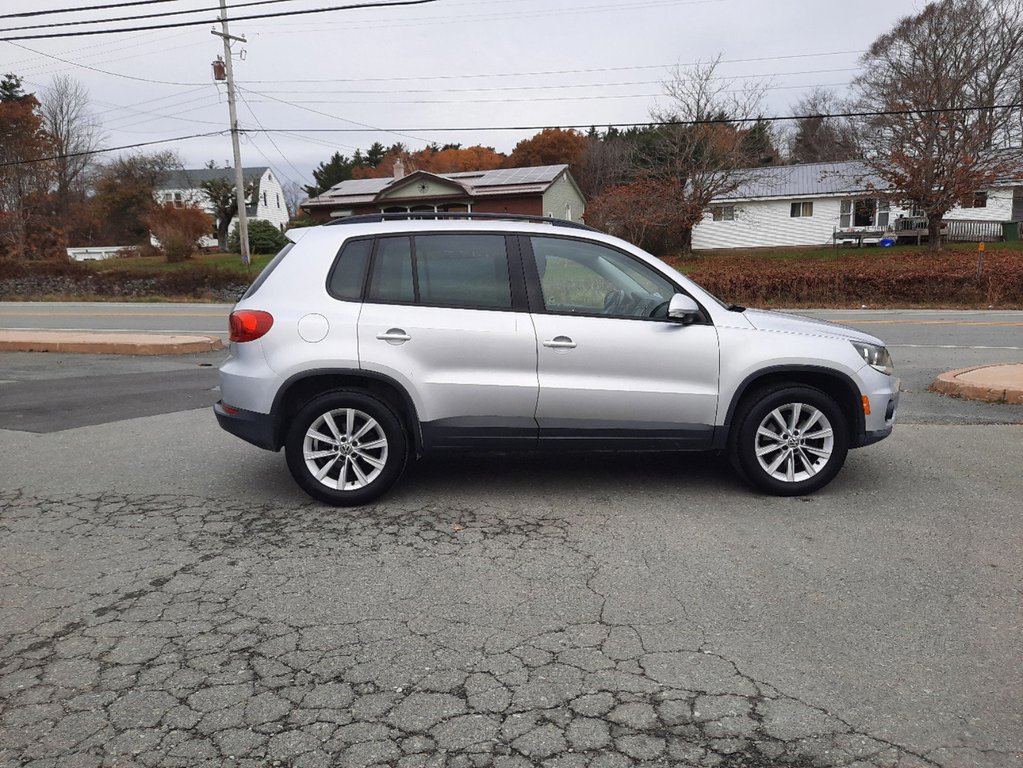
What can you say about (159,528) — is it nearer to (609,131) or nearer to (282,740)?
(282,740)

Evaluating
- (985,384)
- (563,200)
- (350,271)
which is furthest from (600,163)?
(350,271)

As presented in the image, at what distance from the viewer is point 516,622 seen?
12.5 feet

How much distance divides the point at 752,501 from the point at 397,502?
2.43 metres

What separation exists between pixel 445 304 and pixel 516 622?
7.77 ft

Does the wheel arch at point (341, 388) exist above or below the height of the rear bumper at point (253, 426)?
above

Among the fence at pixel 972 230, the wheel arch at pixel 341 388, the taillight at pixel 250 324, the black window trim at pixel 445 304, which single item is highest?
the fence at pixel 972 230

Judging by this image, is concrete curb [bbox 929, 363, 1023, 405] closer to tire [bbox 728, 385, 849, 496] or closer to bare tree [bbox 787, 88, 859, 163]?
tire [bbox 728, 385, 849, 496]

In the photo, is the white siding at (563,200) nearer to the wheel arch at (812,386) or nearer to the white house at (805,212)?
the white house at (805,212)

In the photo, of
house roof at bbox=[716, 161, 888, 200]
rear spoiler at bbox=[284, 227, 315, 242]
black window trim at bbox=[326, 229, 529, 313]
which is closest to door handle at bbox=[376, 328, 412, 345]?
black window trim at bbox=[326, 229, 529, 313]

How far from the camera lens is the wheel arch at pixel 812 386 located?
18.0 feet

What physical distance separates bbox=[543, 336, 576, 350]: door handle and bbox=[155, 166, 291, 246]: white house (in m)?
63.3

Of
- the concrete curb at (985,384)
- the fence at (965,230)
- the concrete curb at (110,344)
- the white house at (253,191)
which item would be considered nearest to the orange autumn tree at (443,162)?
the white house at (253,191)

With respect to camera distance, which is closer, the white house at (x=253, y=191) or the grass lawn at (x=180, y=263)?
the grass lawn at (x=180, y=263)

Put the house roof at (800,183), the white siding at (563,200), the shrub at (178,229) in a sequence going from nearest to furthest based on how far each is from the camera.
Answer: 1. the white siding at (563,200)
2. the shrub at (178,229)
3. the house roof at (800,183)
